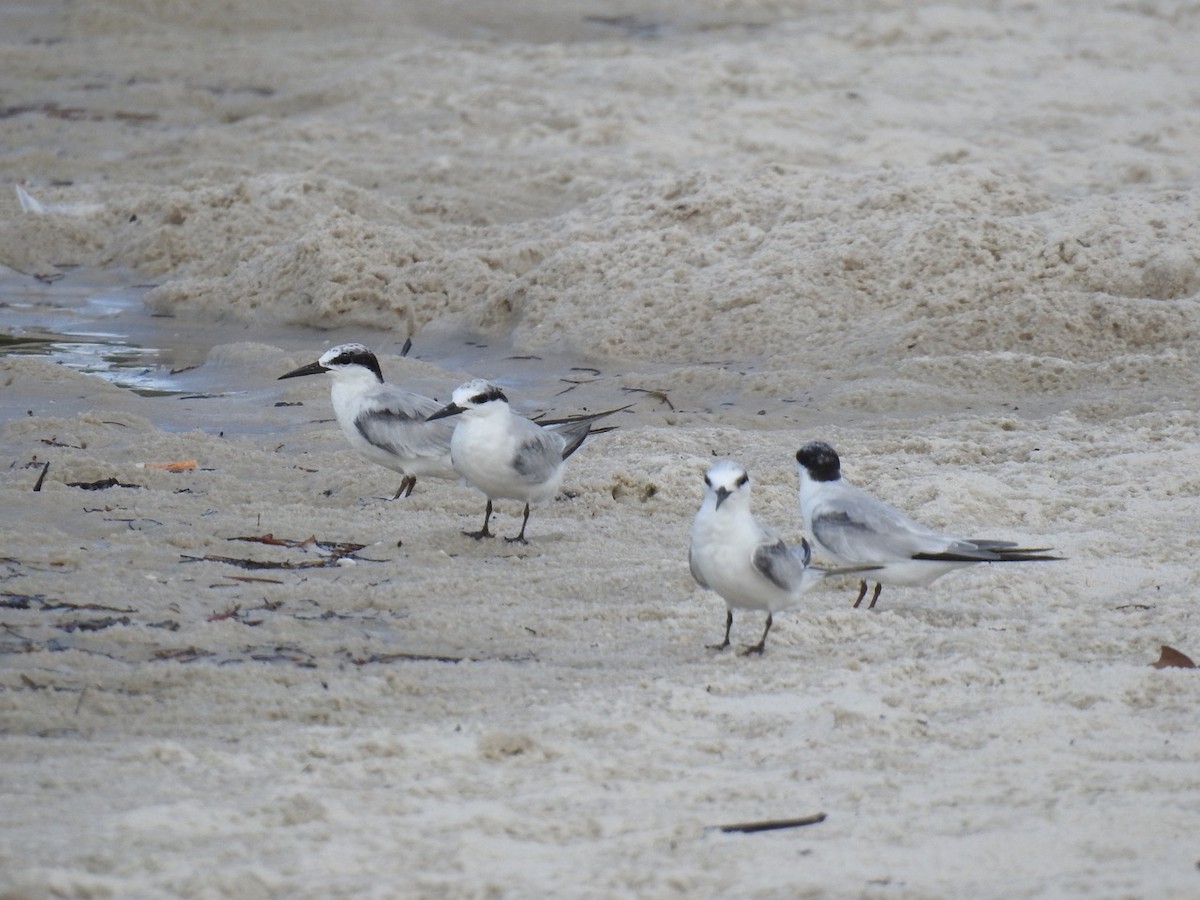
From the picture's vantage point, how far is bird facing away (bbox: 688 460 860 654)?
428 centimetres

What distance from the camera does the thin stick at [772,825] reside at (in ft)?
10.3

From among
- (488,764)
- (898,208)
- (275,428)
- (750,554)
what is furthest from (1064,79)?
(488,764)

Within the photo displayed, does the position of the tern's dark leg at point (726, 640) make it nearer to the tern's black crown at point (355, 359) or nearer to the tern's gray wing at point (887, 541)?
the tern's gray wing at point (887, 541)

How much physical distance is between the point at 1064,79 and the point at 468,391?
30.4 ft

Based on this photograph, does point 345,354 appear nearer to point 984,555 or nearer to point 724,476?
point 724,476

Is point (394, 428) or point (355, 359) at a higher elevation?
point (355, 359)

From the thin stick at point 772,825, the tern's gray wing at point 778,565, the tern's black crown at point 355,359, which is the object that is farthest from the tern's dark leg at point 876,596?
the tern's black crown at point 355,359

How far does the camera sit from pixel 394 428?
578cm

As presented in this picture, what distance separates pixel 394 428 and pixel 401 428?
28mm

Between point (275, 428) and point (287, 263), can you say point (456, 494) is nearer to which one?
point (275, 428)

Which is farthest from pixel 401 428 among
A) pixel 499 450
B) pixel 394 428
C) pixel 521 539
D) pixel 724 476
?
pixel 724 476

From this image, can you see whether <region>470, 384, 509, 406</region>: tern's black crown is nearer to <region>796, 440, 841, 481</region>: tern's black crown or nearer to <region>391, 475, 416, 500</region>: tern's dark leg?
<region>391, 475, 416, 500</region>: tern's dark leg

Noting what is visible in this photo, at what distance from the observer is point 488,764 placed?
3.44 m

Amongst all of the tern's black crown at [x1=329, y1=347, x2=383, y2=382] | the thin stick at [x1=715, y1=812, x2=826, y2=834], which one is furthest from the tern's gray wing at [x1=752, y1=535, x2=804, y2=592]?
the tern's black crown at [x1=329, y1=347, x2=383, y2=382]
